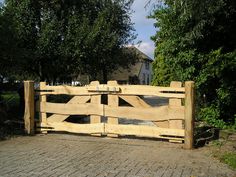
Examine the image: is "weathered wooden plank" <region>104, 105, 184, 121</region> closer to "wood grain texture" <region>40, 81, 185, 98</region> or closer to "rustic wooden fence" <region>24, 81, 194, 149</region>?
"rustic wooden fence" <region>24, 81, 194, 149</region>

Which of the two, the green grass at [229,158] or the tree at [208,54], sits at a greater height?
the tree at [208,54]

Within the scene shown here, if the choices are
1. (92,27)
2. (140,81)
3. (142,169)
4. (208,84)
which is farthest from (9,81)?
(140,81)

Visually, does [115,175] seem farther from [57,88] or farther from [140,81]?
[140,81]

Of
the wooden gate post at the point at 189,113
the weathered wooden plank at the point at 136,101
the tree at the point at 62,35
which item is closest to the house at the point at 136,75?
the tree at the point at 62,35

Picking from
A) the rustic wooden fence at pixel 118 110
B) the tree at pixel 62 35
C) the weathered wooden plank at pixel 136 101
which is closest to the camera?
the rustic wooden fence at pixel 118 110

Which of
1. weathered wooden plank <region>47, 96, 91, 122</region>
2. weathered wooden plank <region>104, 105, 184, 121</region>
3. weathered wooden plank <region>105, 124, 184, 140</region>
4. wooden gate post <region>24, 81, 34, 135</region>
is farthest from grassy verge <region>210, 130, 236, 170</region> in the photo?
wooden gate post <region>24, 81, 34, 135</region>

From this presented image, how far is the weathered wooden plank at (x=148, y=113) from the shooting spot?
9961mm

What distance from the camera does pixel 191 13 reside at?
8836 mm

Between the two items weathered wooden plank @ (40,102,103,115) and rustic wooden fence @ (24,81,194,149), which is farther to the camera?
weathered wooden plank @ (40,102,103,115)

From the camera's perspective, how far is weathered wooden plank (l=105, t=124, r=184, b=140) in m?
10.1

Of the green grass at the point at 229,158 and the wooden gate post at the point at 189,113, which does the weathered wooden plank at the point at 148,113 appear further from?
the green grass at the point at 229,158

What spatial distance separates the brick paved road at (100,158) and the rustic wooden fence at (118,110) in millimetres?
290

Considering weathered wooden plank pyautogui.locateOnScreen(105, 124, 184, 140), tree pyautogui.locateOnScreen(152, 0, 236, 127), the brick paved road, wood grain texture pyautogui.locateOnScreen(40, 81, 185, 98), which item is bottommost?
the brick paved road

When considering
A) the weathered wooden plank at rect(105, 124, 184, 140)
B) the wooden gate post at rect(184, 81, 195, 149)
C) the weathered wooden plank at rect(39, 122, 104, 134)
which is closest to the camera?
the wooden gate post at rect(184, 81, 195, 149)
